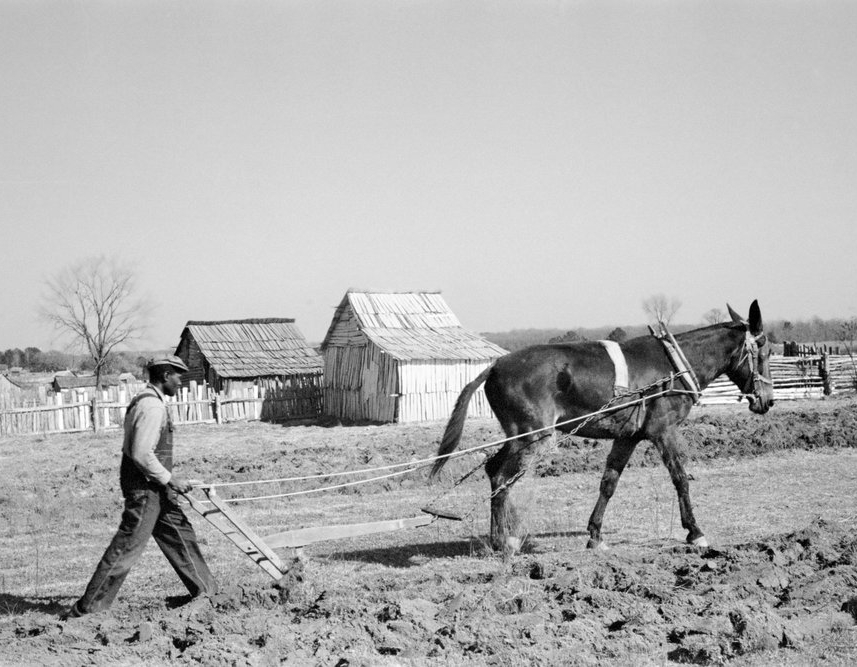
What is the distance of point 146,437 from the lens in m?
6.07

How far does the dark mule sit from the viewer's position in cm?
787

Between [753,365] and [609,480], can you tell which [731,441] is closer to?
[753,365]

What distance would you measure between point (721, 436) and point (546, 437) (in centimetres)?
1014

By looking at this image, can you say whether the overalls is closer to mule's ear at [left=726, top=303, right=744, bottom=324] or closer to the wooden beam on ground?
the wooden beam on ground

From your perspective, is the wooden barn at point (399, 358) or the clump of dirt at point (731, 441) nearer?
the clump of dirt at point (731, 441)

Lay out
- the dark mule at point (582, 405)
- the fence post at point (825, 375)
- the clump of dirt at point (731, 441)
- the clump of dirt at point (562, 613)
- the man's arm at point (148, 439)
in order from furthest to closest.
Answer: the fence post at point (825, 375), the clump of dirt at point (731, 441), the dark mule at point (582, 405), the man's arm at point (148, 439), the clump of dirt at point (562, 613)

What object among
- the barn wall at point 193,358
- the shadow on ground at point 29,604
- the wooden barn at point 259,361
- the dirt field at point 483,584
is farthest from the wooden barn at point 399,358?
the shadow on ground at point 29,604

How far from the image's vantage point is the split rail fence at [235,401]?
84.2 ft

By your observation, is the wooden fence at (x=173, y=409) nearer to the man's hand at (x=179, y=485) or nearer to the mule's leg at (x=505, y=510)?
the mule's leg at (x=505, y=510)

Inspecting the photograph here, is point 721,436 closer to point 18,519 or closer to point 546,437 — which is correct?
point 546,437

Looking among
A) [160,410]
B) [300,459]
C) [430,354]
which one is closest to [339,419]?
[430,354]

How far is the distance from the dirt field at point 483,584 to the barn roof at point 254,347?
17.7 m

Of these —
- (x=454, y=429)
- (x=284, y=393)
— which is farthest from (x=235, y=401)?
(x=454, y=429)

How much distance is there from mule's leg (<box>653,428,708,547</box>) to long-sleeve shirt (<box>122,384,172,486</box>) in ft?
15.2
